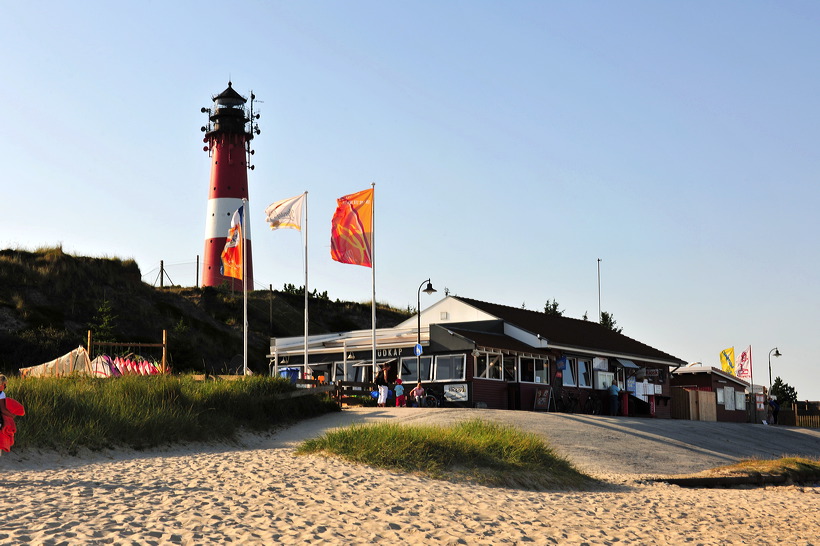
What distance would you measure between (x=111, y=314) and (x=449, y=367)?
22896mm

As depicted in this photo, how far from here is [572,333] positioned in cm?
3991

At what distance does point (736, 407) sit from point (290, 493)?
132 ft

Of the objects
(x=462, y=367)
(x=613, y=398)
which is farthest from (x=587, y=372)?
(x=462, y=367)

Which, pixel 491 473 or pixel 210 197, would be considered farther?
pixel 210 197

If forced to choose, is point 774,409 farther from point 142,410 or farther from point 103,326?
point 142,410

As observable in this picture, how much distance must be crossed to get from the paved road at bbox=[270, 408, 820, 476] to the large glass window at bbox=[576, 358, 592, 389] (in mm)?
6456

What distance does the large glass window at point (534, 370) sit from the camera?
34375 millimetres

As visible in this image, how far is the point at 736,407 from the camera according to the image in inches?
1855

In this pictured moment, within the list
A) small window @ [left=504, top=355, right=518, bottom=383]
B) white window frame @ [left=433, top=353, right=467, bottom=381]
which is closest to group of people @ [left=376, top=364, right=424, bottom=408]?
white window frame @ [left=433, top=353, right=467, bottom=381]

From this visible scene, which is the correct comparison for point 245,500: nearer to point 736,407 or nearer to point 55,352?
point 55,352

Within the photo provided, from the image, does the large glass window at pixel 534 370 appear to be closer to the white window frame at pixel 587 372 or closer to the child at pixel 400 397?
the white window frame at pixel 587 372

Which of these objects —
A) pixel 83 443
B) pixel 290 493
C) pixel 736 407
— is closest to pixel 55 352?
pixel 83 443

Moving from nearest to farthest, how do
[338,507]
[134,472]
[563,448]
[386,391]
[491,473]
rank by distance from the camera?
[338,507]
[134,472]
[491,473]
[563,448]
[386,391]

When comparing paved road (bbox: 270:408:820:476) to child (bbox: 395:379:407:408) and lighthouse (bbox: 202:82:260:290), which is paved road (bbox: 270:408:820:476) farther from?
lighthouse (bbox: 202:82:260:290)
